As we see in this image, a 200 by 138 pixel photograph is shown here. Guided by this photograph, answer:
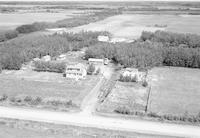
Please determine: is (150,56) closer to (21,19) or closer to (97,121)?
(97,121)

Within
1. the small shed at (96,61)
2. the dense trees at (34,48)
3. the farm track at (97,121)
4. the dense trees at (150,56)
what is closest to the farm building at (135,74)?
the dense trees at (150,56)

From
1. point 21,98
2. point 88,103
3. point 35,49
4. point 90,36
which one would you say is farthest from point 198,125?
point 90,36

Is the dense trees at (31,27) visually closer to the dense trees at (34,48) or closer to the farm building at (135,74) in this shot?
the dense trees at (34,48)

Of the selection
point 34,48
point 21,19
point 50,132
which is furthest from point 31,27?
point 50,132

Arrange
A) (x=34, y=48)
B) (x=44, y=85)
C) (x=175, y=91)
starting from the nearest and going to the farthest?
(x=175, y=91), (x=44, y=85), (x=34, y=48)

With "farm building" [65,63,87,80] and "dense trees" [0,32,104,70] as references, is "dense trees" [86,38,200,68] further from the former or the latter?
"farm building" [65,63,87,80]

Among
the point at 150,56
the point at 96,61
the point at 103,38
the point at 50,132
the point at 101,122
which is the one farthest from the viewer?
the point at 103,38

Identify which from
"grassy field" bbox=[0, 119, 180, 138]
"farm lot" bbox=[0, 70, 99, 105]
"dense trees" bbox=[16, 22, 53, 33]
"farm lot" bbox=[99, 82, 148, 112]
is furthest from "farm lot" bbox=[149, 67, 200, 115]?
"dense trees" bbox=[16, 22, 53, 33]

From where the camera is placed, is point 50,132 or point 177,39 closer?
point 50,132
